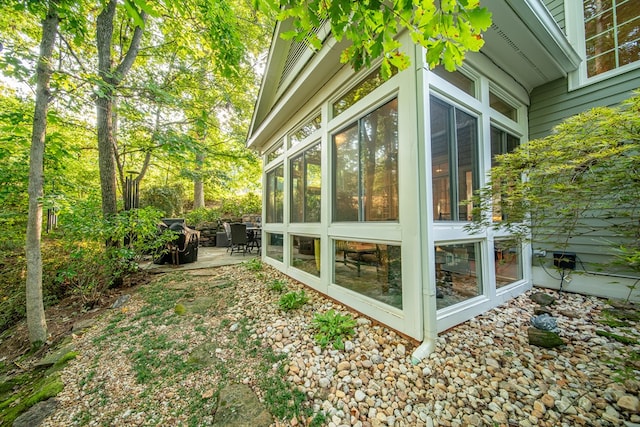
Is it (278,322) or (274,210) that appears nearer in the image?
(278,322)

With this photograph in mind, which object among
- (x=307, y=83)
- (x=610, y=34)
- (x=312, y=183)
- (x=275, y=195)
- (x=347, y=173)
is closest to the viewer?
(x=347, y=173)

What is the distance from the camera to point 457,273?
302cm

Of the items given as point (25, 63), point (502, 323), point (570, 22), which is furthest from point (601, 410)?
point (25, 63)

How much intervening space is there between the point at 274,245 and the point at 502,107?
5.77 metres

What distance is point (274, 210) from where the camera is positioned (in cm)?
621

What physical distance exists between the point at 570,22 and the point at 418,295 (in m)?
5.68

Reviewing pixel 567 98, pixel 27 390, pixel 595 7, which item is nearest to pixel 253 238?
pixel 27 390

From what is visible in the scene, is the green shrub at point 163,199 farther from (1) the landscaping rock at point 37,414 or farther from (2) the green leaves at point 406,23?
(2) the green leaves at point 406,23

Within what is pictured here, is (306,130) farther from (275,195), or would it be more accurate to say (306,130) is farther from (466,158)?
(466,158)

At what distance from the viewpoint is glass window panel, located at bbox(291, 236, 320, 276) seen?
4.25m

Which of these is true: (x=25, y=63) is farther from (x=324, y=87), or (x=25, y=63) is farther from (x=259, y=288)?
(x=259, y=288)

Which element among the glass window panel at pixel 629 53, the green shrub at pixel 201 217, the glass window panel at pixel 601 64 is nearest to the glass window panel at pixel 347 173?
the glass window panel at pixel 601 64

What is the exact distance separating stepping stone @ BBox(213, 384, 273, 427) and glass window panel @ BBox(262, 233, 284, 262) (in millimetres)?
3662

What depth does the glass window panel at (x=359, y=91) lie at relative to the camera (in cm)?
298
